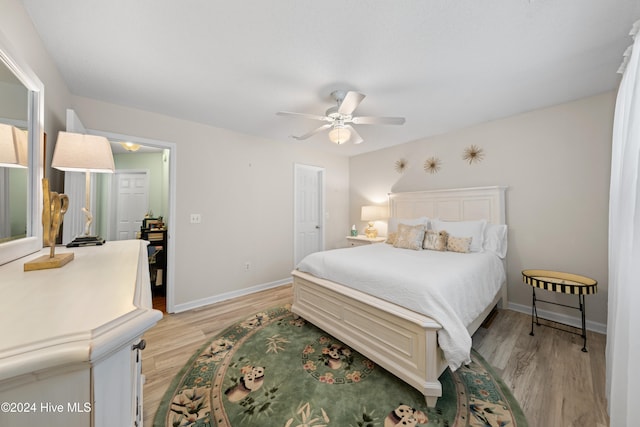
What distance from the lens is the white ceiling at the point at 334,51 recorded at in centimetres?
142

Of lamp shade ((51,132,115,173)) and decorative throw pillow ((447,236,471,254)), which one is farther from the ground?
lamp shade ((51,132,115,173))

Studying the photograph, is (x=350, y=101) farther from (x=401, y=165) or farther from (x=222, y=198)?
(x=401, y=165)

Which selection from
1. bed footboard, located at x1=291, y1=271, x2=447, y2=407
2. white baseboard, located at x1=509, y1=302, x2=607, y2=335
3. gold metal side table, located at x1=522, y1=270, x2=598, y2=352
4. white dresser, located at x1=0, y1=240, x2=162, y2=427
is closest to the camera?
white dresser, located at x1=0, y1=240, x2=162, y2=427

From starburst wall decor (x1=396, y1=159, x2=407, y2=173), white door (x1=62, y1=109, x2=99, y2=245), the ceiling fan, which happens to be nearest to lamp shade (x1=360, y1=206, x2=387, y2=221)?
starburst wall decor (x1=396, y1=159, x2=407, y2=173)

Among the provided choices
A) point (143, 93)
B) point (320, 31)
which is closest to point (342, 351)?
point (320, 31)

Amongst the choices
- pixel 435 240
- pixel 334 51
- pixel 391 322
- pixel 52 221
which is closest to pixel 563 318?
pixel 435 240

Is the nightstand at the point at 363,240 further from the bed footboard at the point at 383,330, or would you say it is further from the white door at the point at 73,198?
the white door at the point at 73,198

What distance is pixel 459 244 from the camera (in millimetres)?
2789

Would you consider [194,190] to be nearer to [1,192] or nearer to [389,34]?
[1,192]

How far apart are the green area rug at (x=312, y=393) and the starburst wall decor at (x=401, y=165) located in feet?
9.26

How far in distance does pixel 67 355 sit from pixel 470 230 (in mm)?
3373

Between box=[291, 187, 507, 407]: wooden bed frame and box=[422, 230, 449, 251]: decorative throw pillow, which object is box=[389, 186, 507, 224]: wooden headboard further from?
box=[422, 230, 449, 251]: decorative throw pillow

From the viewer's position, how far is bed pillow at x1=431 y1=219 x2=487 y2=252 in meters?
2.81

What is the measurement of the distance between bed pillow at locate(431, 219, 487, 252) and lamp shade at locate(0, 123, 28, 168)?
11.7 ft
